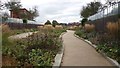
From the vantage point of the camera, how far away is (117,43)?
42.8 ft

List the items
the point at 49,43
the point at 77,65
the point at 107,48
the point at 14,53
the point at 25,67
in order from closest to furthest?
the point at 25,67 → the point at 77,65 → the point at 14,53 → the point at 107,48 → the point at 49,43

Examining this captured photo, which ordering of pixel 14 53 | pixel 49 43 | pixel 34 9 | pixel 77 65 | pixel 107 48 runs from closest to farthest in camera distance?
pixel 77 65 < pixel 14 53 < pixel 107 48 < pixel 49 43 < pixel 34 9

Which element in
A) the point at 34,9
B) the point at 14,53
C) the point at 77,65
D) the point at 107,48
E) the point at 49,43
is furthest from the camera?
the point at 34,9

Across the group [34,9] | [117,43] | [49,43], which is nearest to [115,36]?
[117,43]

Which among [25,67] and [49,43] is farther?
[49,43]

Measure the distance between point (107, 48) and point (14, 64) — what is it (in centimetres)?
545

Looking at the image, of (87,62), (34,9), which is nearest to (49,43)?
(87,62)

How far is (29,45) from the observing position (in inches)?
513

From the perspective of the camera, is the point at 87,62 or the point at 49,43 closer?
the point at 87,62

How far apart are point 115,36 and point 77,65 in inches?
202

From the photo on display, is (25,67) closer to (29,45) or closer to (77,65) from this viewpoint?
(77,65)

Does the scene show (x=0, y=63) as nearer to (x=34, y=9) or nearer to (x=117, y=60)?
(x=117, y=60)

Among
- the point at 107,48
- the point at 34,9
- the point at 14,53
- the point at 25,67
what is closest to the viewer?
the point at 25,67

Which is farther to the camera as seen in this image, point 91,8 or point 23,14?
point 23,14
